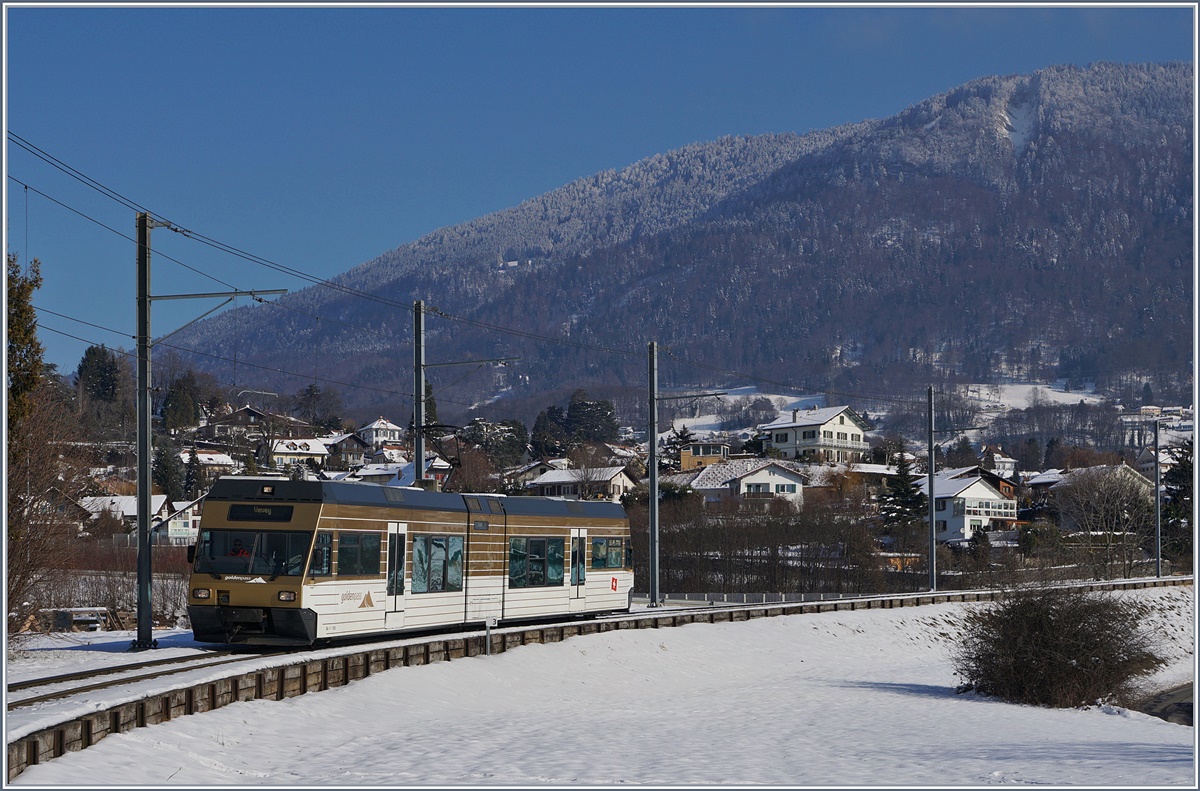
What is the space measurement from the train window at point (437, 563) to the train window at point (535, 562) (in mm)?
2415

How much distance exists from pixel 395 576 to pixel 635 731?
675 cm

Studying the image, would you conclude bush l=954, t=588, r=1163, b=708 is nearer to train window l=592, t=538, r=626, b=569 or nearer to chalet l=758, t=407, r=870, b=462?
train window l=592, t=538, r=626, b=569

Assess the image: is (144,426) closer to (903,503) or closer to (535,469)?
(903,503)

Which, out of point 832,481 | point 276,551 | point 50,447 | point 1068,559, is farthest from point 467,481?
point 276,551

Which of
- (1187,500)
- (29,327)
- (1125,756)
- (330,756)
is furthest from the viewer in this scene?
(1187,500)

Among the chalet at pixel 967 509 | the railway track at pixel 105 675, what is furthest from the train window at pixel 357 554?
the chalet at pixel 967 509

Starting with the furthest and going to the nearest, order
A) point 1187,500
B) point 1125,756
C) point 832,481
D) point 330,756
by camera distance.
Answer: point 832,481 < point 1187,500 < point 1125,756 < point 330,756

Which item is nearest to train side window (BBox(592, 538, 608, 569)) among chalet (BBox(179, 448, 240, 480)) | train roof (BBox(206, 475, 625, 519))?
train roof (BBox(206, 475, 625, 519))

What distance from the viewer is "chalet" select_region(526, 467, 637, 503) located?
14150 centimetres

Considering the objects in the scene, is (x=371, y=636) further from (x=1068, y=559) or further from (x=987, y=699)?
(x=1068, y=559)

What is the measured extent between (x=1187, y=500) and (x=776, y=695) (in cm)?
7683

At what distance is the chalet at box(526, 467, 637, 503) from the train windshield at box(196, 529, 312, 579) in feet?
357

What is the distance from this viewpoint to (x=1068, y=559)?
299ft

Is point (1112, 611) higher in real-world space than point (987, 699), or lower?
higher
